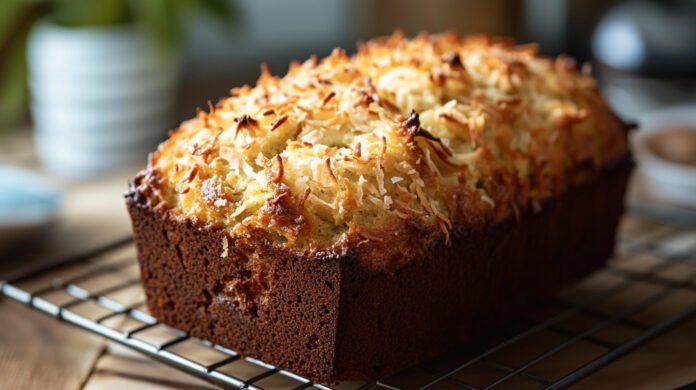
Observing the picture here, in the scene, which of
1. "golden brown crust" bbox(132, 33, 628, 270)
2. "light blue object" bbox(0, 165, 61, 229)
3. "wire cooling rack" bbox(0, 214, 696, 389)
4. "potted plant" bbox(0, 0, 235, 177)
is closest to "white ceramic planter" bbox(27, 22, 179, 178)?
"potted plant" bbox(0, 0, 235, 177)

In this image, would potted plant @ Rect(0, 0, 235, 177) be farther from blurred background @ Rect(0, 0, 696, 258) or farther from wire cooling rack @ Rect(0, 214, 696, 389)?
wire cooling rack @ Rect(0, 214, 696, 389)

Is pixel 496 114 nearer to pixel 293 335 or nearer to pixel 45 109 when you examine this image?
pixel 293 335

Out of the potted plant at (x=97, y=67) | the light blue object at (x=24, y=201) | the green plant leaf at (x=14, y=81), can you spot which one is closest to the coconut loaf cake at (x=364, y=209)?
the light blue object at (x=24, y=201)

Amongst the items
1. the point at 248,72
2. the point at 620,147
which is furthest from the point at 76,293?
the point at 248,72

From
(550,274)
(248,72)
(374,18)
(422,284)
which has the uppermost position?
(374,18)

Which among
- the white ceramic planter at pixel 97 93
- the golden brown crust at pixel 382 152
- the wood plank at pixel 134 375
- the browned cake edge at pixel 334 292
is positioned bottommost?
the wood plank at pixel 134 375

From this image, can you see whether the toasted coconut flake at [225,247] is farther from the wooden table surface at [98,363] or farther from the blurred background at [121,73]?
the blurred background at [121,73]
